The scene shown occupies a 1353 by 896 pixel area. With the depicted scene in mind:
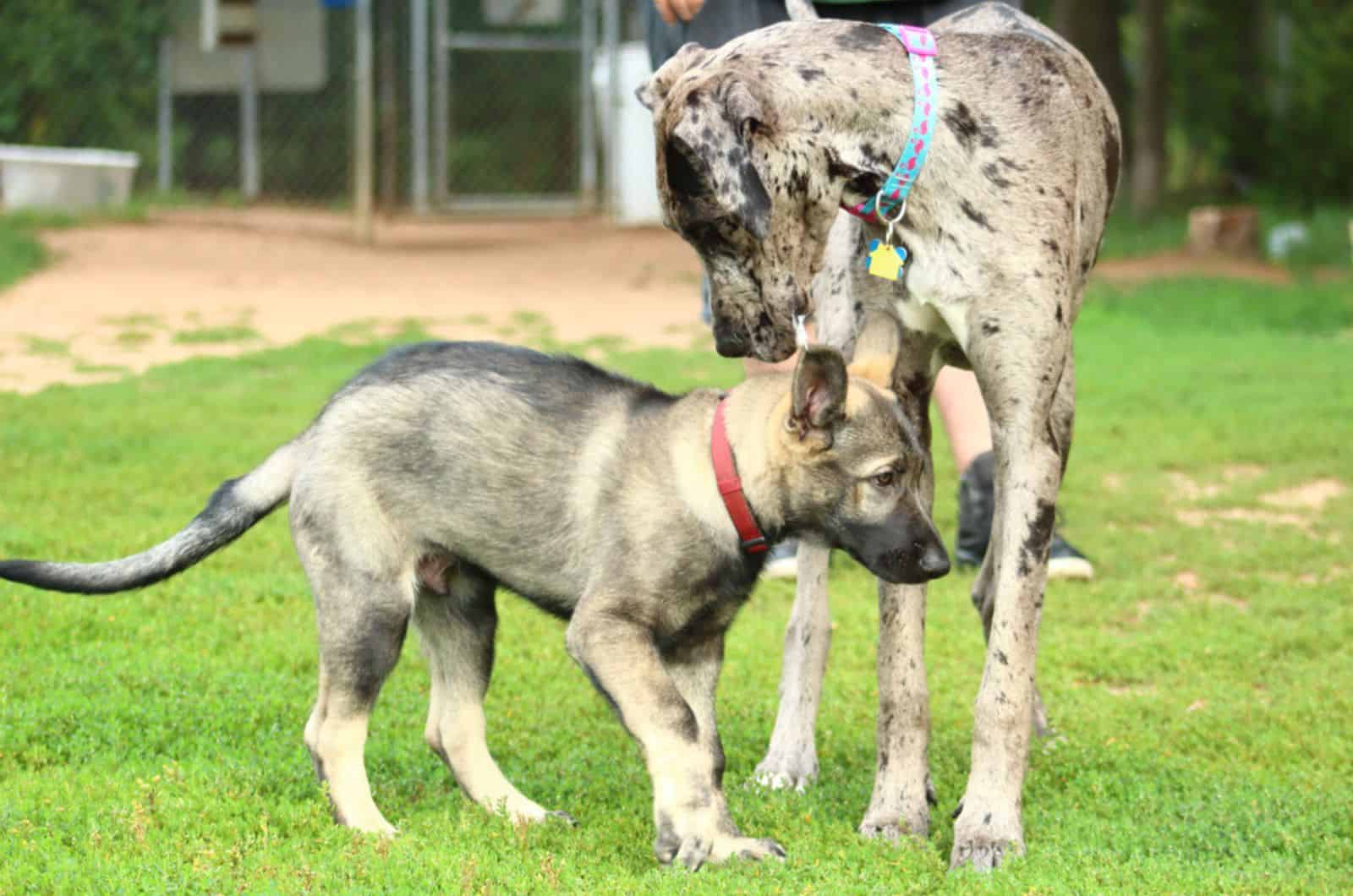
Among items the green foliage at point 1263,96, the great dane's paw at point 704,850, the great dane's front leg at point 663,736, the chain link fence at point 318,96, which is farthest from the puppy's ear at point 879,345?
the green foliage at point 1263,96

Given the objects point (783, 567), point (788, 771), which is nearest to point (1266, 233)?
point (783, 567)

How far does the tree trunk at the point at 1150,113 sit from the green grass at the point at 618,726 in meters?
14.3

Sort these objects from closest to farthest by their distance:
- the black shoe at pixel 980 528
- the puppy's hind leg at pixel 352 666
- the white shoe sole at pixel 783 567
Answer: the puppy's hind leg at pixel 352 666 < the black shoe at pixel 980 528 < the white shoe sole at pixel 783 567

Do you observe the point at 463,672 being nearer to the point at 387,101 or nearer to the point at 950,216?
the point at 950,216

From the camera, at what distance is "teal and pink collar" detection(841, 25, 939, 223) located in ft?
14.1

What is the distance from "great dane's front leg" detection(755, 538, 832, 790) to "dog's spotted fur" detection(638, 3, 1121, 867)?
1.60 feet

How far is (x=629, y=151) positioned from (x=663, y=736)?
51.6ft

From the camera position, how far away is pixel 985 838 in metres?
4.30

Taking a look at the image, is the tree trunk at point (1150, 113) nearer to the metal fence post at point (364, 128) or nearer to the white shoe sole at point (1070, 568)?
the metal fence post at point (364, 128)

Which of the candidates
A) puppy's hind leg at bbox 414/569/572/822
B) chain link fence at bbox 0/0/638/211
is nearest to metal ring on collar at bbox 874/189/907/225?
puppy's hind leg at bbox 414/569/572/822

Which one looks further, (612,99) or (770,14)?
(612,99)

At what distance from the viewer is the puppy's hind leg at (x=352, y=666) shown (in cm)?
448

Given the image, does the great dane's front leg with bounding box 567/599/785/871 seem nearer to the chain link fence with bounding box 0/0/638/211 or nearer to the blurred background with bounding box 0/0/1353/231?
the blurred background with bounding box 0/0/1353/231

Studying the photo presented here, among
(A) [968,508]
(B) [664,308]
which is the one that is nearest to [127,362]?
(B) [664,308]
